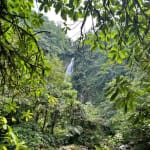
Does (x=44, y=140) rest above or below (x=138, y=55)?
below

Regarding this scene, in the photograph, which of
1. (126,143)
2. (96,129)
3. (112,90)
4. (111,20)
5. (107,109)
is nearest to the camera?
(112,90)

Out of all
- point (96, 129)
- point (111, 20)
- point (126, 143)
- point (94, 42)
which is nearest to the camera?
point (111, 20)

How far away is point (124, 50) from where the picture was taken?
151 centimetres

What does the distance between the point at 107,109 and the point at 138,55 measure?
16.8 m

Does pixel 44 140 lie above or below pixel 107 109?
above

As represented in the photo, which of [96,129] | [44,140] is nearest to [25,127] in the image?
[44,140]

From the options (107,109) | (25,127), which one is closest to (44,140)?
(25,127)

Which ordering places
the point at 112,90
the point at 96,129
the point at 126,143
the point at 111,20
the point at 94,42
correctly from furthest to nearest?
the point at 96,129
the point at 126,143
the point at 94,42
the point at 111,20
the point at 112,90

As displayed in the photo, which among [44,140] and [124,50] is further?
[44,140]

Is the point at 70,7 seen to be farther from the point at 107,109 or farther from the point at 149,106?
the point at 107,109

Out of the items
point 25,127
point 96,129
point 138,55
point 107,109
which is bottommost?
point 107,109

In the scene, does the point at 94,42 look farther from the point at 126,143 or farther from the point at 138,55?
the point at 126,143

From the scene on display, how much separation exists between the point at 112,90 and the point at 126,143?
6212 mm

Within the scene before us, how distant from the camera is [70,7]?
4.98 ft
